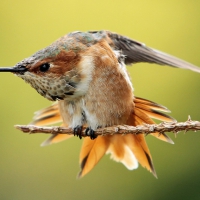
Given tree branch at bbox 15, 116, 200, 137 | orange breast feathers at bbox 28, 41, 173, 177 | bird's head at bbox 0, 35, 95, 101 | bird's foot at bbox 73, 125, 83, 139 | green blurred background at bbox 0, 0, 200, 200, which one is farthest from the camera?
green blurred background at bbox 0, 0, 200, 200

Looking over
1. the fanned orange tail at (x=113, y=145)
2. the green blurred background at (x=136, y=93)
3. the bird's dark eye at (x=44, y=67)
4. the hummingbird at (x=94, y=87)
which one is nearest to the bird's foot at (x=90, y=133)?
the hummingbird at (x=94, y=87)

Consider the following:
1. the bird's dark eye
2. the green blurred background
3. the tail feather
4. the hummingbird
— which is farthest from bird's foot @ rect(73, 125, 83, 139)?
the green blurred background

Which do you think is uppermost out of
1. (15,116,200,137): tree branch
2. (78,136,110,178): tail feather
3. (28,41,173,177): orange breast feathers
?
(28,41,173,177): orange breast feathers

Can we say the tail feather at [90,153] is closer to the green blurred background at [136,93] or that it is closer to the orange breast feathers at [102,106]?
the orange breast feathers at [102,106]

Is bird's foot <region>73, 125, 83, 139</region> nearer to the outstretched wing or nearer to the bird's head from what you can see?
the bird's head

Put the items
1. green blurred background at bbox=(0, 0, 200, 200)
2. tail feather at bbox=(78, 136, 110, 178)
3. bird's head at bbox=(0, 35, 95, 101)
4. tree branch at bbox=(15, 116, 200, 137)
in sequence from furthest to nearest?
green blurred background at bbox=(0, 0, 200, 200) < tail feather at bbox=(78, 136, 110, 178) < bird's head at bbox=(0, 35, 95, 101) < tree branch at bbox=(15, 116, 200, 137)

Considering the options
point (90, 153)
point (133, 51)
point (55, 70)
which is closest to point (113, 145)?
point (90, 153)

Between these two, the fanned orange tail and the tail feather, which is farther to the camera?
the tail feather
